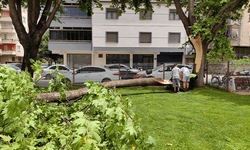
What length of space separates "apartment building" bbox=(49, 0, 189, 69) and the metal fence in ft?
29.6

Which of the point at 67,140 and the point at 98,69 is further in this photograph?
the point at 98,69

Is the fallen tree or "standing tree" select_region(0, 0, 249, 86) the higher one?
"standing tree" select_region(0, 0, 249, 86)

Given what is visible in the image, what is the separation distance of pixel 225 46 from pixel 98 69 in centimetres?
846

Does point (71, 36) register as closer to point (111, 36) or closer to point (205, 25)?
point (111, 36)

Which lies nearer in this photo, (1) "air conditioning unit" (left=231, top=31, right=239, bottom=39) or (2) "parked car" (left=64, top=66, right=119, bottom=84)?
(2) "parked car" (left=64, top=66, right=119, bottom=84)

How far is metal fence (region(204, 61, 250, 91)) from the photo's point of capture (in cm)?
1056

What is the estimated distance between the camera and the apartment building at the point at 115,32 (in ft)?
71.3

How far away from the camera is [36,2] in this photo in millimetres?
6508

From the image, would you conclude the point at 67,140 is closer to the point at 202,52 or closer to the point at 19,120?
the point at 19,120

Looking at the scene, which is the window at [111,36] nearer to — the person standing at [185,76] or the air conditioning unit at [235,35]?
the person standing at [185,76]

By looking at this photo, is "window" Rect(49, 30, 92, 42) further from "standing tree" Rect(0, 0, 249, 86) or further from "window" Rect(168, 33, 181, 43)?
"standing tree" Rect(0, 0, 249, 86)

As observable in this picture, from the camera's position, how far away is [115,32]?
72.4 feet

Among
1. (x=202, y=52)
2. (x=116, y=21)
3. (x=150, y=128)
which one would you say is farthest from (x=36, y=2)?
(x=116, y=21)

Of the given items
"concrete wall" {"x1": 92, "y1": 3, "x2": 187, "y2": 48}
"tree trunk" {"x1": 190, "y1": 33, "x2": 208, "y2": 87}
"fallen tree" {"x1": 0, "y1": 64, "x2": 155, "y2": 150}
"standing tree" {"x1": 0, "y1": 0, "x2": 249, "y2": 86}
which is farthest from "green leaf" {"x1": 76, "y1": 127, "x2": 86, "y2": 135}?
"concrete wall" {"x1": 92, "y1": 3, "x2": 187, "y2": 48}
